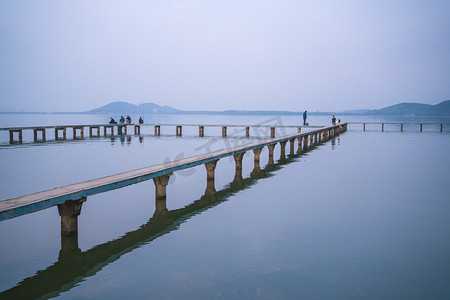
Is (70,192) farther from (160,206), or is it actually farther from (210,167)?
(210,167)

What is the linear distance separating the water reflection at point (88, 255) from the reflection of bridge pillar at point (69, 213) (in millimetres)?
138

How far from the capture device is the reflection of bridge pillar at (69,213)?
6.33 meters

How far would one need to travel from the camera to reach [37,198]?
5719 mm

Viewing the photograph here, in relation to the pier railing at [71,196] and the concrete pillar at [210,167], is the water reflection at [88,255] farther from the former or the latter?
the concrete pillar at [210,167]

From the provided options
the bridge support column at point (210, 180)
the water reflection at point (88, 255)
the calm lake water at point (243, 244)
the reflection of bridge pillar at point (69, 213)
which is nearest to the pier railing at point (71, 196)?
the reflection of bridge pillar at point (69, 213)

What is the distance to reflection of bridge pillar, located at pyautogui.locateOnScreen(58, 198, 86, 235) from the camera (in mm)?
6332

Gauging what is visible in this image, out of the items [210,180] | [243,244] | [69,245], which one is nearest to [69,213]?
[69,245]

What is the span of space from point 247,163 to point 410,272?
13.2m

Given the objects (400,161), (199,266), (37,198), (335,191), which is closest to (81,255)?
(37,198)

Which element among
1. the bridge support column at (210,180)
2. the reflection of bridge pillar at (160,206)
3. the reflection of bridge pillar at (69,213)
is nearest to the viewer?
the reflection of bridge pillar at (69,213)

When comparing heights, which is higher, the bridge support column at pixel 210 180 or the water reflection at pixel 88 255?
the bridge support column at pixel 210 180

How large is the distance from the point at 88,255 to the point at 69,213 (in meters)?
0.78

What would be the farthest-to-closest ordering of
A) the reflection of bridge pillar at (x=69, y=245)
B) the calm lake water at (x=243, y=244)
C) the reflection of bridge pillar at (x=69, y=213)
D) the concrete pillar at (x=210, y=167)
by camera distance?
the concrete pillar at (x=210, y=167), the reflection of bridge pillar at (x=69, y=245), the reflection of bridge pillar at (x=69, y=213), the calm lake water at (x=243, y=244)

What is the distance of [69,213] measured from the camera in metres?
6.45
